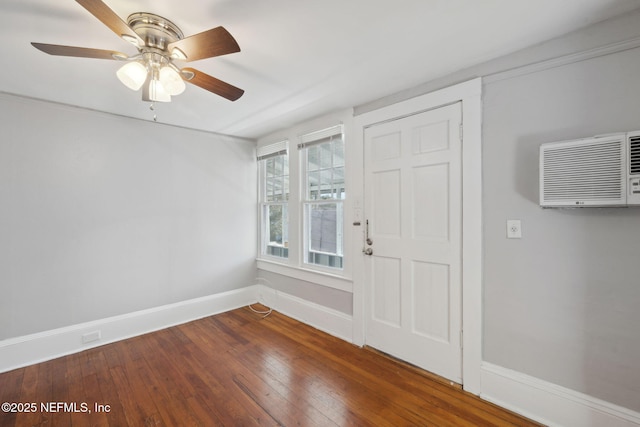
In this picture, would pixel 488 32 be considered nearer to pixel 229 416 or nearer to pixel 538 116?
pixel 538 116

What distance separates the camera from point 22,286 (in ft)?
8.25

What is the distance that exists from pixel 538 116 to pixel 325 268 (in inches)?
93.7

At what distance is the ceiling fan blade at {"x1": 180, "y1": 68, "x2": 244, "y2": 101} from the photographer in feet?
5.51

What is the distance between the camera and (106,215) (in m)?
2.95

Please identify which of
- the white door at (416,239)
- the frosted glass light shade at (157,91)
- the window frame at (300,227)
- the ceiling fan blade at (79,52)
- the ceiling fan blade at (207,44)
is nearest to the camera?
the ceiling fan blade at (207,44)

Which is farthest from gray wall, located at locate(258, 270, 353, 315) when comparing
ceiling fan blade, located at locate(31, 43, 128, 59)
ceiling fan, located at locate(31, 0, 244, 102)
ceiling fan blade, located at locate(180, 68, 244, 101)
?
ceiling fan blade, located at locate(31, 43, 128, 59)

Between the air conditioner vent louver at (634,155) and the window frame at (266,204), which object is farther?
the window frame at (266,204)

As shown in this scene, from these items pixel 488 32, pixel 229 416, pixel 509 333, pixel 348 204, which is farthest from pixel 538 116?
pixel 229 416

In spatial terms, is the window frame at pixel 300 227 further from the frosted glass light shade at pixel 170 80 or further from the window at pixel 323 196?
the frosted glass light shade at pixel 170 80

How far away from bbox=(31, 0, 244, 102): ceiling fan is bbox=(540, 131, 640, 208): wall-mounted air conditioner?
1935 mm

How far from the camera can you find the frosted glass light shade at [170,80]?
156cm

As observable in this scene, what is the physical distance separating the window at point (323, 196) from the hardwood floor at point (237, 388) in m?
0.98

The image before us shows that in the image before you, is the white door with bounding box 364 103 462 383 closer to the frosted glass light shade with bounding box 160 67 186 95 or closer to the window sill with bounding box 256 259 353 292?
the window sill with bounding box 256 259 353 292

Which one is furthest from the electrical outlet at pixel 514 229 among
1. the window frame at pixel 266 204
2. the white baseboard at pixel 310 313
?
the window frame at pixel 266 204
